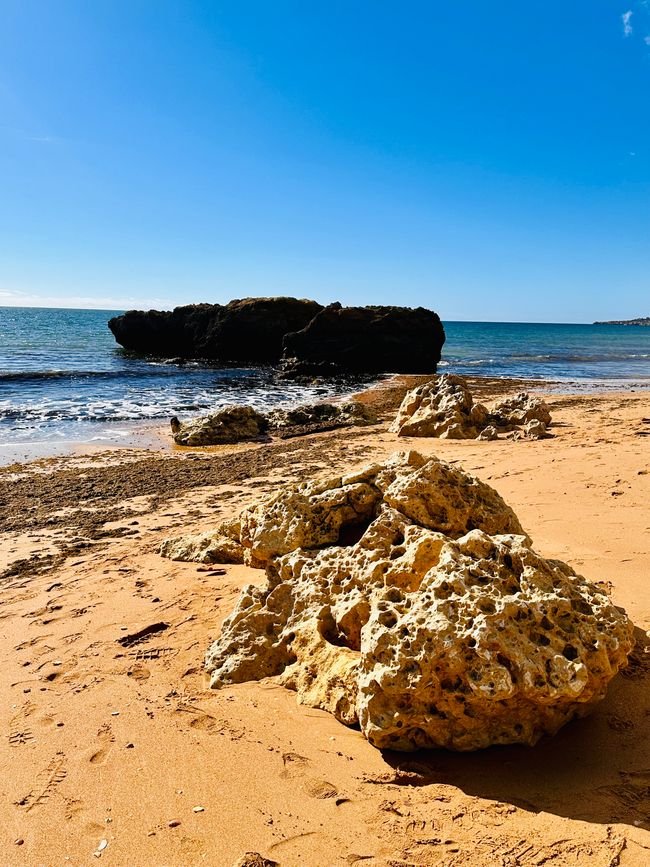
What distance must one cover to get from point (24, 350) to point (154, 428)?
1295 inches

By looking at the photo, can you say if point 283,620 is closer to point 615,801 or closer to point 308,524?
point 308,524

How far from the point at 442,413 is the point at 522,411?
1.80 m

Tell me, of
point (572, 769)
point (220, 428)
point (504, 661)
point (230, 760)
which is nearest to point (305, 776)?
point (230, 760)

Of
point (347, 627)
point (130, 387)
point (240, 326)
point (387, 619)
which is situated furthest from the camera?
point (240, 326)

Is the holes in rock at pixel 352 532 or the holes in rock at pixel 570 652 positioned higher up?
the holes in rock at pixel 352 532

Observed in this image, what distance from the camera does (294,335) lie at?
→ 3525 centimetres

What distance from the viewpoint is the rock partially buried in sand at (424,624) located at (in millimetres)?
2375

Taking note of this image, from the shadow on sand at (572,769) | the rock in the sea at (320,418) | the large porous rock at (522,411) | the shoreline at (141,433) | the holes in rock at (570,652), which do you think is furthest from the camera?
the rock in the sea at (320,418)

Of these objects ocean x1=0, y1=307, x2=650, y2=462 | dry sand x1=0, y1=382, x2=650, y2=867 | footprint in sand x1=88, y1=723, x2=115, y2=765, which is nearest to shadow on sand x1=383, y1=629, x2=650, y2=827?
dry sand x1=0, y1=382, x2=650, y2=867

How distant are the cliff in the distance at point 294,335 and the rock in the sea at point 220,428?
17.3 m

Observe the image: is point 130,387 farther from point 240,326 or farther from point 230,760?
point 230,760

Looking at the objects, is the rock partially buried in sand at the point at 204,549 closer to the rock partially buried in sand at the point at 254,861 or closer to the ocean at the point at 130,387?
the rock partially buried in sand at the point at 254,861

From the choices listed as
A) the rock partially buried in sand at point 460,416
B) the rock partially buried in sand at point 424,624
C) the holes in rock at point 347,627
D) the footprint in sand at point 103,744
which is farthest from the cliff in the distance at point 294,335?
the footprint in sand at point 103,744

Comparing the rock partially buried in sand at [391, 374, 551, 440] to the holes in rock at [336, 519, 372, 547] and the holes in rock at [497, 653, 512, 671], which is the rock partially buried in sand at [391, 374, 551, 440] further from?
the holes in rock at [497, 653, 512, 671]
